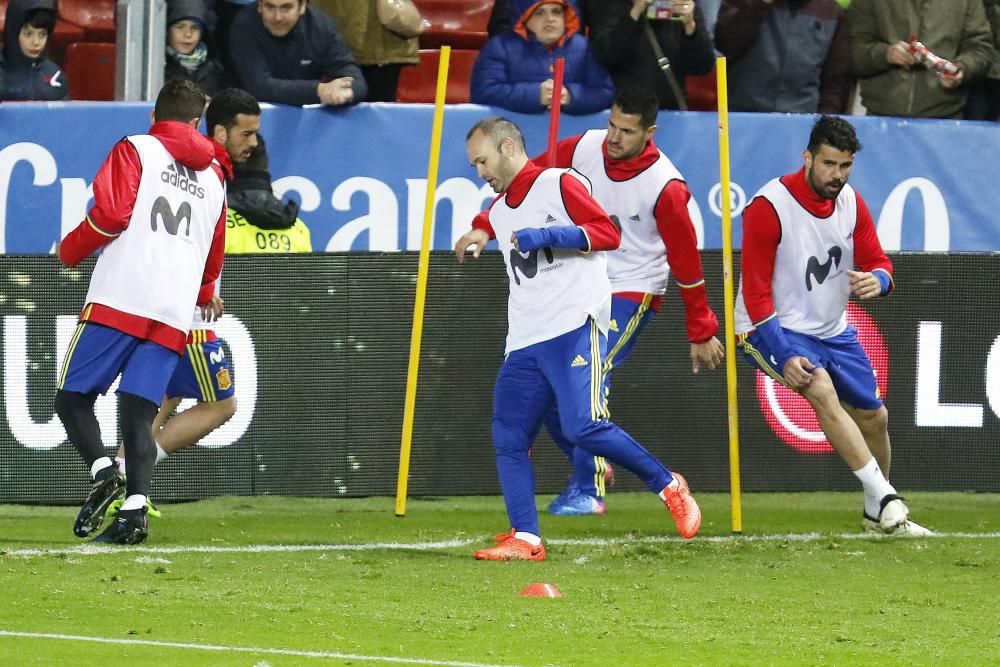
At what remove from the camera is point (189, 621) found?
→ 6480mm

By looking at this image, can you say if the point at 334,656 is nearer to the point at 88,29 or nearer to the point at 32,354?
the point at 32,354

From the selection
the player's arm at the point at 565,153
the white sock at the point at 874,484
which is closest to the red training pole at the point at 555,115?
the player's arm at the point at 565,153

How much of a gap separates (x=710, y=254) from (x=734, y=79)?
1.83 m

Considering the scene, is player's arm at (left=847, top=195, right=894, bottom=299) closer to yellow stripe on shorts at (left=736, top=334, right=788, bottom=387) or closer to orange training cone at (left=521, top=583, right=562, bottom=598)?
yellow stripe on shorts at (left=736, top=334, right=788, bottom=387)

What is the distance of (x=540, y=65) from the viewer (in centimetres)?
1124

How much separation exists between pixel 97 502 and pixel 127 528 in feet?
0.81

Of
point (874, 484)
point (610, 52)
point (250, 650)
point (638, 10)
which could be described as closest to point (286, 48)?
point (610, 52)

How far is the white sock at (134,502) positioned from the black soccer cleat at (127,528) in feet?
0.05

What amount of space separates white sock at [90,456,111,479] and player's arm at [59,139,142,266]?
0.87 m

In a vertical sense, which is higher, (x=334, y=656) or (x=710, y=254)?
(x=710, y=254)

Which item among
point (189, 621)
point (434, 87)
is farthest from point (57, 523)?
point (434, 87)

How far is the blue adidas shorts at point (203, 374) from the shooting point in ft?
30.2

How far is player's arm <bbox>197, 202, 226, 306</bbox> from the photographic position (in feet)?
28.6

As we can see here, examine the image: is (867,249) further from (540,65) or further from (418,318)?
(540,65)
